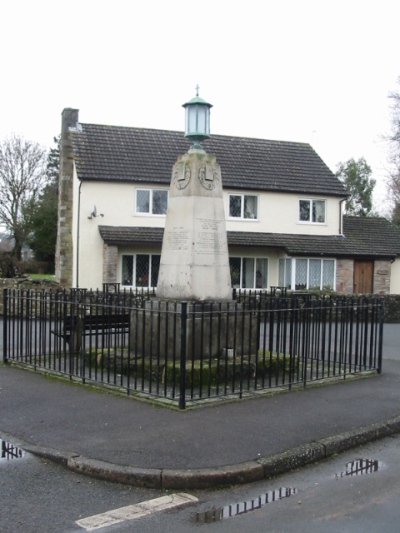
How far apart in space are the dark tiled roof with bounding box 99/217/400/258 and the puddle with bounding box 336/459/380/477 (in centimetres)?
1963

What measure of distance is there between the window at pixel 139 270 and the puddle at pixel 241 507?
69.8 feet

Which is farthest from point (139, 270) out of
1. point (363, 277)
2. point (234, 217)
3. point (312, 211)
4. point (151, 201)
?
point (363, 277)

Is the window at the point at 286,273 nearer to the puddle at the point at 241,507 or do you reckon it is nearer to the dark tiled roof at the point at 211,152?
the dark tiled roof at the point at 211,152

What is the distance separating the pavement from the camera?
5.61m

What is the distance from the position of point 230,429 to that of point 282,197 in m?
23.2

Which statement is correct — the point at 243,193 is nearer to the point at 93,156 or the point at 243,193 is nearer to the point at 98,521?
the point at 93,156

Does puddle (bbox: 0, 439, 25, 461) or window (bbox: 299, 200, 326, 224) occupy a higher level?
window (bbox: 299, 200, 326, 224)

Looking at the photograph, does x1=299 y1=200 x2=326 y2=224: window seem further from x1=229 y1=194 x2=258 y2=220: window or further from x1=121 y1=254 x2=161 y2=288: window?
x1=121 y1=254 x2=161 y2=288: window

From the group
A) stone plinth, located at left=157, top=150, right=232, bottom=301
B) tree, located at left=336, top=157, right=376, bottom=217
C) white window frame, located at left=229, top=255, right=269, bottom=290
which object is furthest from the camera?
tree, located at left=336, top=157, right=376, bottom=217

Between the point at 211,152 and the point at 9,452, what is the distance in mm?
24485

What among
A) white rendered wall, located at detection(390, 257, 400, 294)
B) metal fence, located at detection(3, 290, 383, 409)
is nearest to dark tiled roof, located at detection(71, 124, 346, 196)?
white rendered wall, located at detection(390, 257, 400, 294)

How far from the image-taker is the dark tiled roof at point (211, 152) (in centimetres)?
2681

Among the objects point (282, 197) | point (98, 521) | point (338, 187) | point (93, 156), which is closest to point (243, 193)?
point (282, 197)

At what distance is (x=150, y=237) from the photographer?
25609mm
